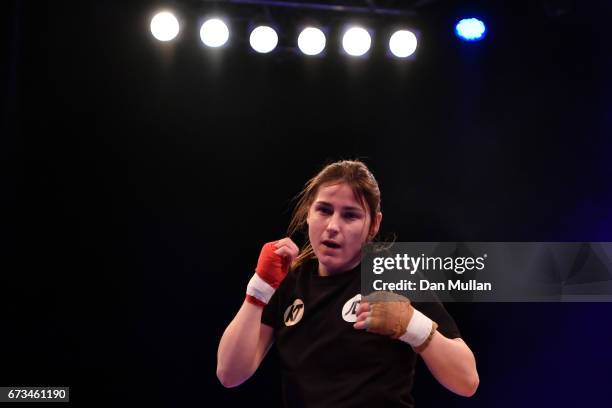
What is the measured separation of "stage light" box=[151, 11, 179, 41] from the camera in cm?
382

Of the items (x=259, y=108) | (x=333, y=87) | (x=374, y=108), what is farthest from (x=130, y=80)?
(x=374, y=108)

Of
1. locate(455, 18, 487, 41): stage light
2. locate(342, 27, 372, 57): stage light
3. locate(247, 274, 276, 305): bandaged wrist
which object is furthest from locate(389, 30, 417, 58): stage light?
locate(247, 274, 276, 305): bandaged wrist

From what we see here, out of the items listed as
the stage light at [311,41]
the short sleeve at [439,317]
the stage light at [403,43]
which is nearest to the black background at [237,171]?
the stage light at [403,43]

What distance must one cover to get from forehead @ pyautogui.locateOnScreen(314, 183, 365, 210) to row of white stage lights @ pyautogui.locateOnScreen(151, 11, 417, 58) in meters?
2.26

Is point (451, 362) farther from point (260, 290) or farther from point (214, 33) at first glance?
point (214, 33)

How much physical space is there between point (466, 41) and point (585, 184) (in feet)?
4.19

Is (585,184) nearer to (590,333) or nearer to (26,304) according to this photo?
(590,333)

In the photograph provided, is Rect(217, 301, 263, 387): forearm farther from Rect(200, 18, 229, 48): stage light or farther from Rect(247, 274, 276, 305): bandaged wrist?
Rect(200, 18, 229, 48): stage light

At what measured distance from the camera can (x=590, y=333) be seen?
14.1ft

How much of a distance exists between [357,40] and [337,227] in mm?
2447

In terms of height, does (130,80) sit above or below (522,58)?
below

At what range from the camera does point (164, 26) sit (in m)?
3.83

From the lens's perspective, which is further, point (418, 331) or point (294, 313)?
point (294, 313)

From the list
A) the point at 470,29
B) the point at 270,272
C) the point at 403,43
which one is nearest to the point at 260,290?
the point at 270,272
